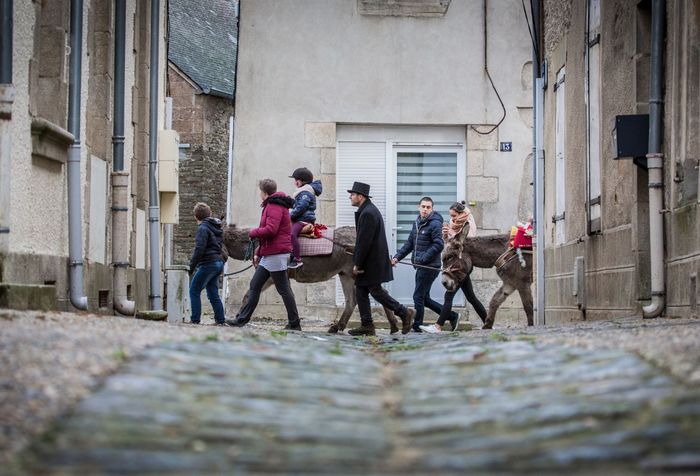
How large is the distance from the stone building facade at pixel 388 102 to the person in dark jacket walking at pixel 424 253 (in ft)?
18.7

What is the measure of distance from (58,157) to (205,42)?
86.0 feet

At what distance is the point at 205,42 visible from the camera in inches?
1470

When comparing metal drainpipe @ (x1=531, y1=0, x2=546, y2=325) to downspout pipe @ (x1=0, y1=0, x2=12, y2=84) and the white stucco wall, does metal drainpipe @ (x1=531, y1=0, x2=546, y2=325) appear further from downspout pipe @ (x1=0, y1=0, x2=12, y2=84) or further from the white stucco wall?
downspout pipe @ (x1=0, y1=0, x2=12, y2=84)

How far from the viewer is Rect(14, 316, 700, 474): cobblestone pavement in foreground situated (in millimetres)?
4371

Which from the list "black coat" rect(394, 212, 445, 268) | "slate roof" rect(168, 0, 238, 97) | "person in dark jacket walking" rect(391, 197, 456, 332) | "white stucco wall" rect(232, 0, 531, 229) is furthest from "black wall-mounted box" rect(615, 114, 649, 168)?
"slate roof" rect(168, 0, 238, 97)

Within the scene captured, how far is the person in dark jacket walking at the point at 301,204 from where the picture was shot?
16234 mm

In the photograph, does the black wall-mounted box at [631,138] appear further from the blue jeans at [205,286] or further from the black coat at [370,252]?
the blue jeans at [205,286]

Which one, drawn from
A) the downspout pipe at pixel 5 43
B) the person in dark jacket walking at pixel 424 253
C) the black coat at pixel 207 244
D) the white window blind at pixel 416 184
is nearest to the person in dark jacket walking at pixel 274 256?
the black coat at pixel 207 244

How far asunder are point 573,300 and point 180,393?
10.1 m

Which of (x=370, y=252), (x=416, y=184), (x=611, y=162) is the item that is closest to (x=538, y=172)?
(x=370, y=252)

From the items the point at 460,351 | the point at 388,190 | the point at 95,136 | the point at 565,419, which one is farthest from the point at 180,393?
the point at 388,190

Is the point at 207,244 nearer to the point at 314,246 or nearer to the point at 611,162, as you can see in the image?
the point at 314,246

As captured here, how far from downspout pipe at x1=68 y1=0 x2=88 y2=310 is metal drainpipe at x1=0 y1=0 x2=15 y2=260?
6.06 feet

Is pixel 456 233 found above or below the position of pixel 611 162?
below
